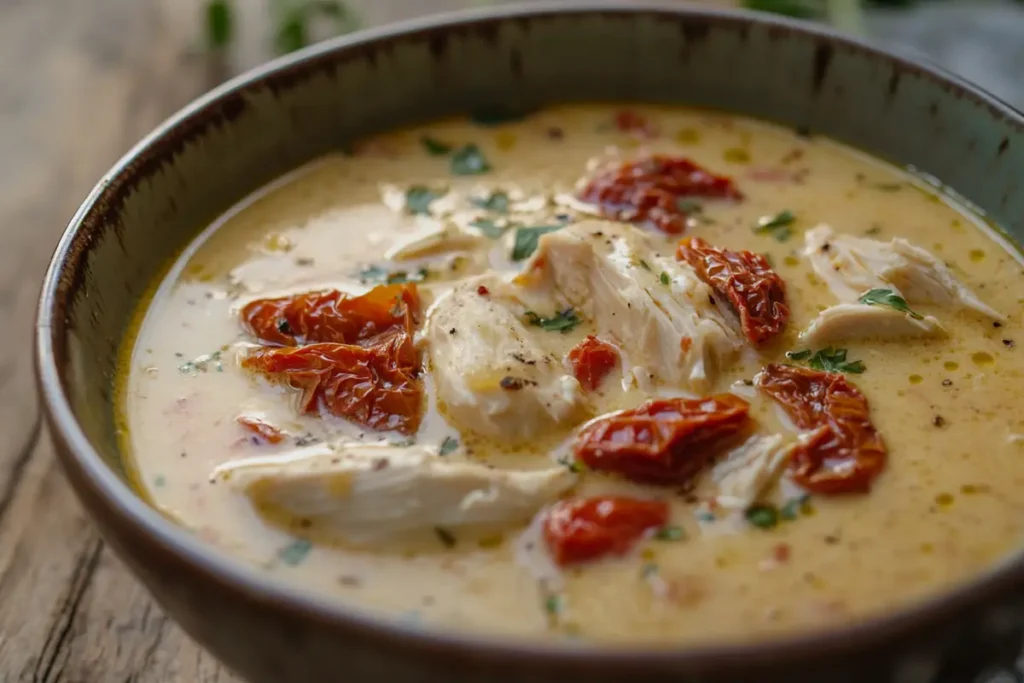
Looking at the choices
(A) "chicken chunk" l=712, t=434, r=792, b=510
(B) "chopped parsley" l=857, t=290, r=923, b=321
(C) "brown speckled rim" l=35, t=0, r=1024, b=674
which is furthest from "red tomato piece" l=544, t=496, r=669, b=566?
(B) "chopped parsley" l=857, t=290, r=923, b=321

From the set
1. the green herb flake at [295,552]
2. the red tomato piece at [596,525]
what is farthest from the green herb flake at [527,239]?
the green herb flake at [295,552]

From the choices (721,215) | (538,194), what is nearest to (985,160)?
(721,215)

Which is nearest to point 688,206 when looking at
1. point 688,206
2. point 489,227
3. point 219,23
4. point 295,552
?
point 688,206

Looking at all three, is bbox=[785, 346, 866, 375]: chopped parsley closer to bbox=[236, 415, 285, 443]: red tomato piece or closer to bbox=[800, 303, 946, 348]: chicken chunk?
bbox=[800, 303, 946, 348]: chicken chunk

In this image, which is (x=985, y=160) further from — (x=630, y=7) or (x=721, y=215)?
(x=630, y=7)

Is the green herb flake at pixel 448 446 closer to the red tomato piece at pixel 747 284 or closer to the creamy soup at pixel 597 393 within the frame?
the creamy soup at pixel 597 393
